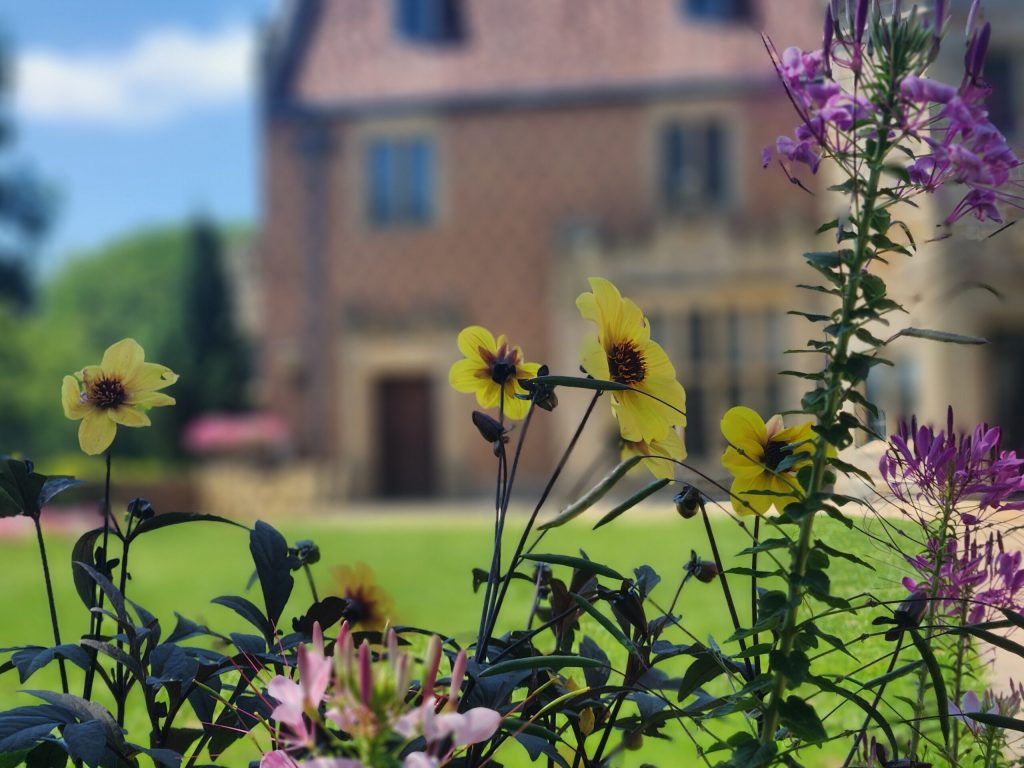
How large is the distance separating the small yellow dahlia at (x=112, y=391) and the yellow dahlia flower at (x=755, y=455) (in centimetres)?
51

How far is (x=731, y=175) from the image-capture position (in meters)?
14.9

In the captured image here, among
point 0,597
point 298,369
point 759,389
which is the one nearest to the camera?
point 0,597

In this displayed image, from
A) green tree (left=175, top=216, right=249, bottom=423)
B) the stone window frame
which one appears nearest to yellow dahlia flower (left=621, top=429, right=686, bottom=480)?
the stone window frame

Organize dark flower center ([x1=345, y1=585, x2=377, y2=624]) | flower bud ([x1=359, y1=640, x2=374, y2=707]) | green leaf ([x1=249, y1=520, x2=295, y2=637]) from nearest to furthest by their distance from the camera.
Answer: flower bud ([x1=359, y1=640, x2=374, y2=707]) → green leaf ([x1=249, y1=520, x2=295, y2=637]) → dark flower center ([x1=345, y1=585, x2=377, y2=624])

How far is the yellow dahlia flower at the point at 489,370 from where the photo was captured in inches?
43.4

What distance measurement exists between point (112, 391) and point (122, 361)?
1.2 inches

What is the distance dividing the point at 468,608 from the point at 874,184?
483cm

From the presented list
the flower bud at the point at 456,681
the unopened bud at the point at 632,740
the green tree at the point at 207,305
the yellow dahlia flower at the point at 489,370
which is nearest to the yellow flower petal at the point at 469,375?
the yellow dahlia flower at the point at 489,370

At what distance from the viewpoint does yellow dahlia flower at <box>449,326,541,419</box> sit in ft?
3.61

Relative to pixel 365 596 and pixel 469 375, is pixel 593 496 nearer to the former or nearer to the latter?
pixel 469 375

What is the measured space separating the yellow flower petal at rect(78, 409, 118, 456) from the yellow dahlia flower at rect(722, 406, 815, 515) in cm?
56

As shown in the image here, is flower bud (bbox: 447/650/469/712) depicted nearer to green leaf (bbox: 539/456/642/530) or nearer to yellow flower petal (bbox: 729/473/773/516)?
green leaf (bbox: 539/456/642/530)

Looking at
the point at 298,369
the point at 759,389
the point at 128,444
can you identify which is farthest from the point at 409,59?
the point at 128,444

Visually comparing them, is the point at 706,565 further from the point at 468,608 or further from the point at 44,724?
the point at 468,608
